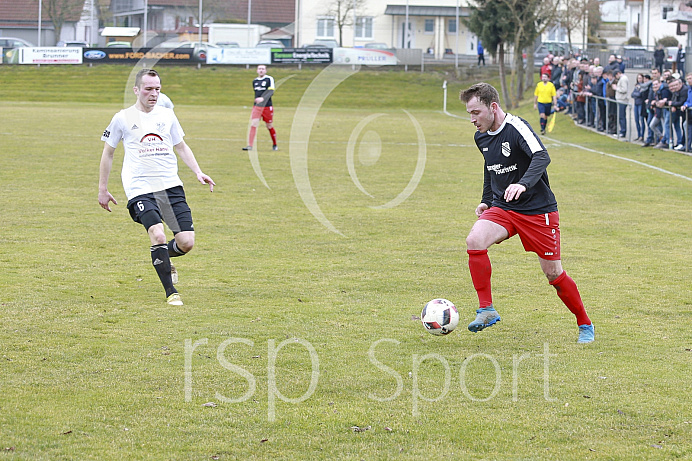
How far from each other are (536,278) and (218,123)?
2458cm

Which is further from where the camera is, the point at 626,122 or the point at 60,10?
the point at 60,10

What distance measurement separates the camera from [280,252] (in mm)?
10555

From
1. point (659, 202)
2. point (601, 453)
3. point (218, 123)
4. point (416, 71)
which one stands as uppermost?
point (416, 71)

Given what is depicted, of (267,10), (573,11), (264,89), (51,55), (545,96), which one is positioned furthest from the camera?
(267,10)

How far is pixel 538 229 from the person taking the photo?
22.6ft

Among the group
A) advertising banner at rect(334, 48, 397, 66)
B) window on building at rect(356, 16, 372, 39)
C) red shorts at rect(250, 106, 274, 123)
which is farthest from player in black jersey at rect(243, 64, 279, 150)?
window on building at rect(356, 16, 372, 39)

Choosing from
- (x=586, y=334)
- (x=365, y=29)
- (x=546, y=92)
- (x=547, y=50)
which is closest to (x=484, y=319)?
(x=586, y=334)

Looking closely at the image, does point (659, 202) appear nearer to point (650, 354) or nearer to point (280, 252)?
point (280, 252)

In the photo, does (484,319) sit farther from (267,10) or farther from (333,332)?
(267,10)

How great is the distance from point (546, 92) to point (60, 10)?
49849 millimetres

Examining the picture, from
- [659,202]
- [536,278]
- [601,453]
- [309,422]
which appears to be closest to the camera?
[601,453]

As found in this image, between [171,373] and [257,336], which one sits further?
[257,336]

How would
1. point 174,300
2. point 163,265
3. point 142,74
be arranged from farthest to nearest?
point 142,74 < point 163,265 < point 174,300

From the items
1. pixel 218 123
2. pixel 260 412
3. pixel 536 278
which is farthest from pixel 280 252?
pixel 218 123
